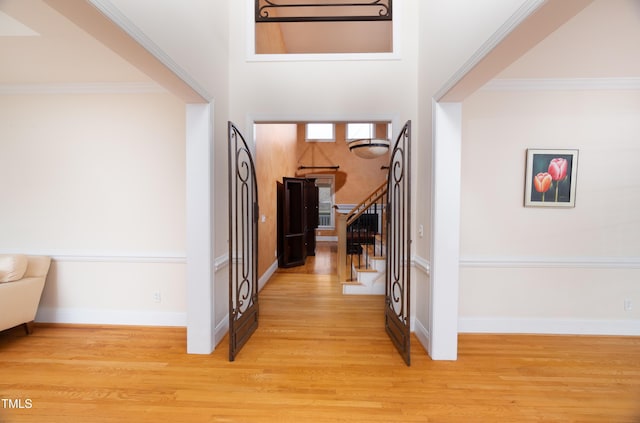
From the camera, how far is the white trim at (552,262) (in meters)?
2.96

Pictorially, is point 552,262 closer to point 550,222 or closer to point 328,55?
point 550,222

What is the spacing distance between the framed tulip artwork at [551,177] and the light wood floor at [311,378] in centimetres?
154

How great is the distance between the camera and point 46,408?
1.89 metres

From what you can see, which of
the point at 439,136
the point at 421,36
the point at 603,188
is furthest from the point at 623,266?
the point at 421,36

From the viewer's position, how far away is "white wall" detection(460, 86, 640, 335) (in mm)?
2941

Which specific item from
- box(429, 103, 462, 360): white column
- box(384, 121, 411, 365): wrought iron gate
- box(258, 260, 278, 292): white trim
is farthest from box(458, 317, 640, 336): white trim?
box(258, 260, 278, 292): white trim

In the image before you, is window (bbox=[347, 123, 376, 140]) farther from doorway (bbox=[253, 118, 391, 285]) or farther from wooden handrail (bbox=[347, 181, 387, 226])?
wooden handrail (bbox=[347, 181, 387, 226])

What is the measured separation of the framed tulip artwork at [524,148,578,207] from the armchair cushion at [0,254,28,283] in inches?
222

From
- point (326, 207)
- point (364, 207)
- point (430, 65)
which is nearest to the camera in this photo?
point (430, 65)

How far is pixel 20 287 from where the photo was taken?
111 inches

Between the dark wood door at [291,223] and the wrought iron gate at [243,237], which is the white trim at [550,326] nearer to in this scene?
the wrought iron gate at [243,237]

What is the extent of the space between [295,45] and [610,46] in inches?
220

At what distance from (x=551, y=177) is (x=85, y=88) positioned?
17.8 feet

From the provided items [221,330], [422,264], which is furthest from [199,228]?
[422,264]
